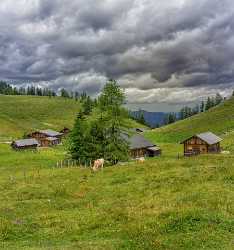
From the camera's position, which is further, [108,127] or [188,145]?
[188,145]

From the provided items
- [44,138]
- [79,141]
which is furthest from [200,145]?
[44,138]

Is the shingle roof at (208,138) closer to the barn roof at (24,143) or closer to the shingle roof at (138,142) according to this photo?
the shingle roof at (138,142)

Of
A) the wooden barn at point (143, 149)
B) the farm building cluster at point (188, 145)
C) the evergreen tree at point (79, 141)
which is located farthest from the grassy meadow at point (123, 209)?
the wooden barn at point (143, 149)

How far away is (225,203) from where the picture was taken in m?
29.2

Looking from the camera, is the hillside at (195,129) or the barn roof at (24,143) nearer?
the barn roof at (24,143)

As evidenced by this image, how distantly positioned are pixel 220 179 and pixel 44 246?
2129 cm

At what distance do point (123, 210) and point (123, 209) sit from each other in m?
0.38

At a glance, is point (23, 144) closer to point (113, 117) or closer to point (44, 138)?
point (44, 138)

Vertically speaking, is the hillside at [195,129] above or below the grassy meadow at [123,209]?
above

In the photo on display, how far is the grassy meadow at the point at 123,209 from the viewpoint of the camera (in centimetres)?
2312

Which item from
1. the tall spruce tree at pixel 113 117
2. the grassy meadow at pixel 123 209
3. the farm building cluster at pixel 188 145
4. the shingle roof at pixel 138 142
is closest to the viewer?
the grassy meadow at pixel 123 209

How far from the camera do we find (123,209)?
3058cm

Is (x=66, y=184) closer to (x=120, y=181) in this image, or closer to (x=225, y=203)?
(x=120, y=181)

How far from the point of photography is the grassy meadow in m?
23.1
